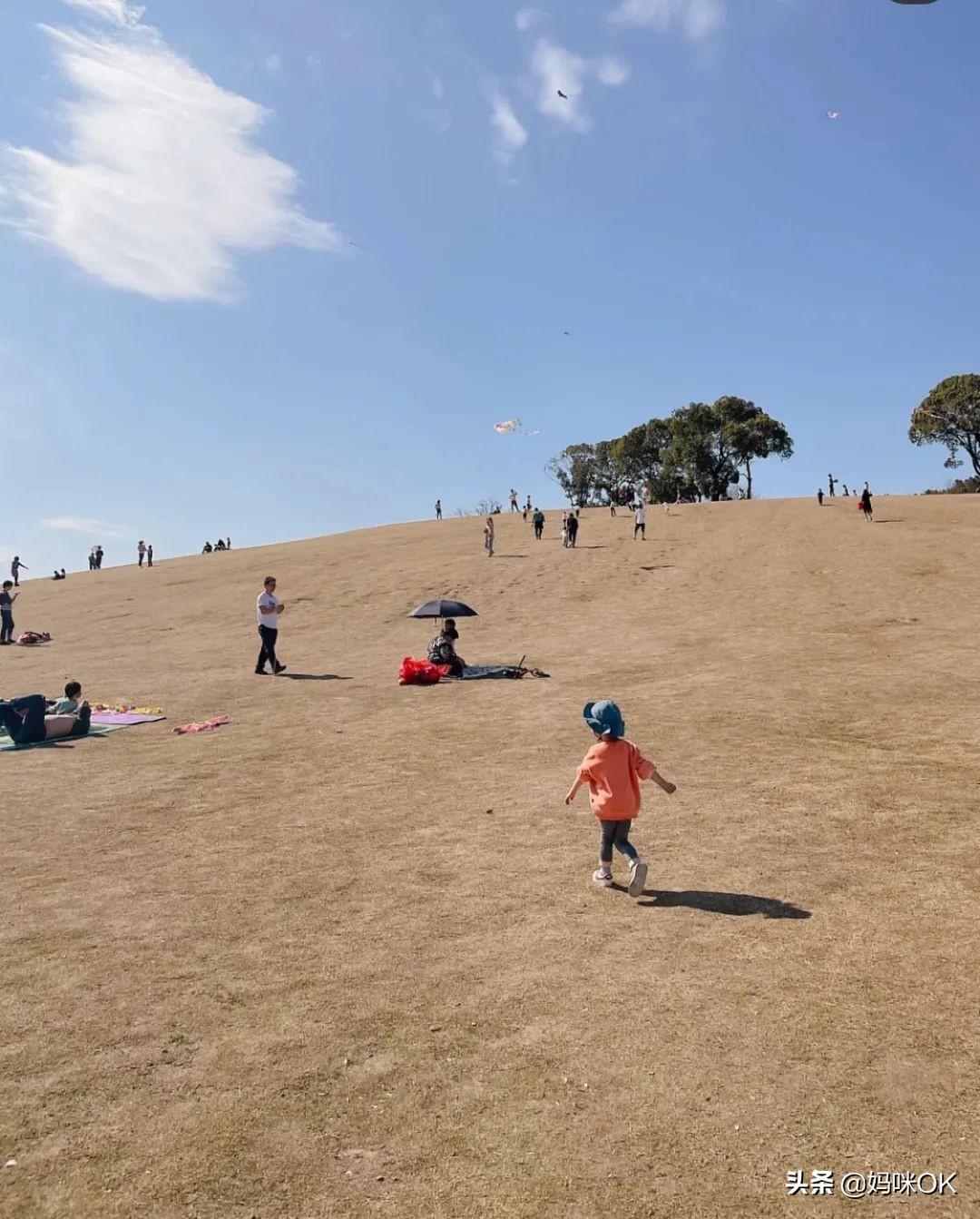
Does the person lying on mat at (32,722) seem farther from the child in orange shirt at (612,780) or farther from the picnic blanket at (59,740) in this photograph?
the child in orange shirt at (612,780)

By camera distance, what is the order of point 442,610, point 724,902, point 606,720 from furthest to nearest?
point 442,610
point 606,720
point 724,902

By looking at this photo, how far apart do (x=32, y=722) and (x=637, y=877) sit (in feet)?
36.2

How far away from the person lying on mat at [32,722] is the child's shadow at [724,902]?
1095 centimetres

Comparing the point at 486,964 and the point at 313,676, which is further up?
the point at 313,676

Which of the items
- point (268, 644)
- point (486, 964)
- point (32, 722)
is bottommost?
point (486, 964)

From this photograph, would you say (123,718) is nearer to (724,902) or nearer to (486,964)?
(486,964)

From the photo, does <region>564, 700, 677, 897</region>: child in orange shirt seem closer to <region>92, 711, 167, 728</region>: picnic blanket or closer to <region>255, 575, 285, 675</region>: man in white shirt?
<region>92, 711, 167, 728</region>: picnic blanket

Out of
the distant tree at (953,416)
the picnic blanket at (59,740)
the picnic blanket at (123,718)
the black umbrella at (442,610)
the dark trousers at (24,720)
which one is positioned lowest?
the picnic blanket at (59,740)

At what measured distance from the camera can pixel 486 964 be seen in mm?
5844

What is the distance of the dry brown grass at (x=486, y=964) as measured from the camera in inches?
155

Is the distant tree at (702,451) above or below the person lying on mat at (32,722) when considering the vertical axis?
above

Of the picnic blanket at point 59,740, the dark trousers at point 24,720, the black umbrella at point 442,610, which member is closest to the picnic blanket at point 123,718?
the picnic blanket at point 59,740

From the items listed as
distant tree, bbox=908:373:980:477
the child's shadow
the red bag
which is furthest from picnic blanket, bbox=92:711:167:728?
distant tree, bbox=908:373:980:477

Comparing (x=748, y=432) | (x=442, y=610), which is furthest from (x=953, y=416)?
(x=442, y=610)
